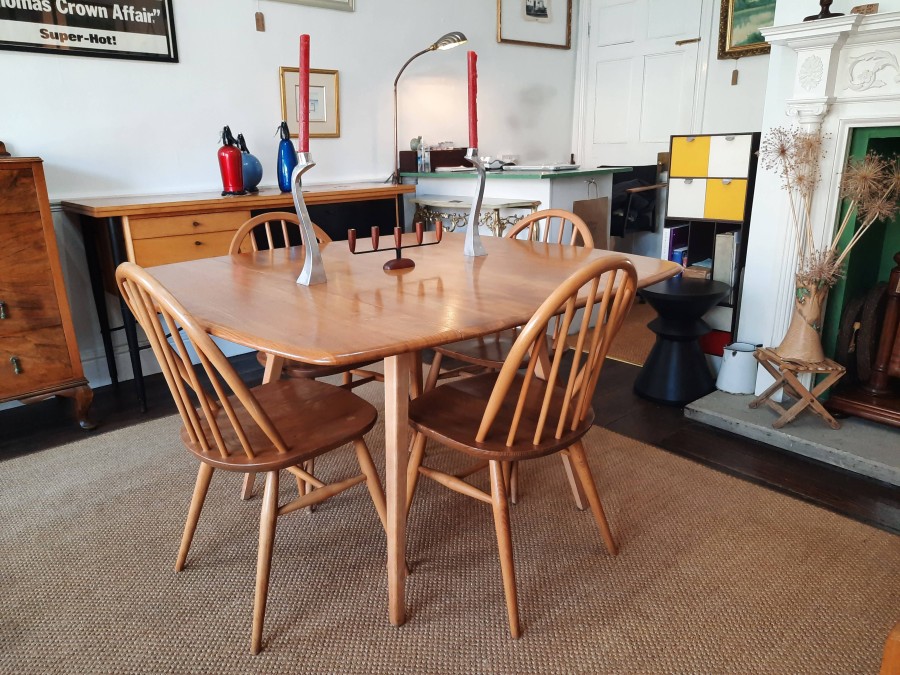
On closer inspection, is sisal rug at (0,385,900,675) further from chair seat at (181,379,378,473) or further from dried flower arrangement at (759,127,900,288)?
dried flower arrangement at (759,127,900,288)

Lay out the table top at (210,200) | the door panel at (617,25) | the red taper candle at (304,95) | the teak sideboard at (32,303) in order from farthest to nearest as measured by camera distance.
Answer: the door panel at (617,25), the table top at (210,200), the teak sideboard at (32,303), the red taper candle at (304,95)

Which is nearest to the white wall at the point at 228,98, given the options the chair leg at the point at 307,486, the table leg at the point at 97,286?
the table leg at the point at 97,286

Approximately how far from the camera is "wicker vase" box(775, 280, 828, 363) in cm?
230

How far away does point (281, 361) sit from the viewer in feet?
6.33

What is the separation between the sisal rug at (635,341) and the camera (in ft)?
10.9

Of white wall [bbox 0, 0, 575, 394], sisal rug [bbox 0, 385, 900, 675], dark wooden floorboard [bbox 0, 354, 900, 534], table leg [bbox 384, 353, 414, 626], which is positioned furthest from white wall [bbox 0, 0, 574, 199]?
table leg [bbox 384, 353, 414, 626]

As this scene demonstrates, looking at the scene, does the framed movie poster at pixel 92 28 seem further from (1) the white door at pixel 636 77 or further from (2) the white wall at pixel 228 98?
Answer: (1) the white door at pixel 636 77

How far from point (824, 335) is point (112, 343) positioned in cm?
306

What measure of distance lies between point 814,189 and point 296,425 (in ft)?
6.58

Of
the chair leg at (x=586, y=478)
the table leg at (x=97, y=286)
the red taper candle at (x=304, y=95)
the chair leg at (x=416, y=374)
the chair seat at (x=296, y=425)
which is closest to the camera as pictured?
Answer: the chair seat at (x=296, y=425)

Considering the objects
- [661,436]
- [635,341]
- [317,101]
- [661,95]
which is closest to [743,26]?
[661,95]

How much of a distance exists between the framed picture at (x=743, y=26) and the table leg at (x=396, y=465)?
3550 millimetres

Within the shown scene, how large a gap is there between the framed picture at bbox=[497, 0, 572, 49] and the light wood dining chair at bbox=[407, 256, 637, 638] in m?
3.29

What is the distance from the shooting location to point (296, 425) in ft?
4.96
